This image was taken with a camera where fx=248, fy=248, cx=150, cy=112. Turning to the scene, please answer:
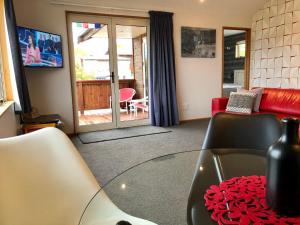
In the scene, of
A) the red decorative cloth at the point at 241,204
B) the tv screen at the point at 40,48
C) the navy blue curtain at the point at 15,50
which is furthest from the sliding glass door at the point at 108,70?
the red decorative cloth at the point at 241,204

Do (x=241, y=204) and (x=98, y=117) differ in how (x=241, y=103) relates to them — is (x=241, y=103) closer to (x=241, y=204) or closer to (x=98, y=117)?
(x=98, y=117)

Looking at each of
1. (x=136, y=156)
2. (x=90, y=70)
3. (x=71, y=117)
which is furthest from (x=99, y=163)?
(x=90, y=70)

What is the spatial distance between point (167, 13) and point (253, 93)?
A: 2.22 meters

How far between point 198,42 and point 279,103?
2112mm

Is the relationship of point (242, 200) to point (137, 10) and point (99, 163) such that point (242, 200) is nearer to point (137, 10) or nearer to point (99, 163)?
point (99, 163)

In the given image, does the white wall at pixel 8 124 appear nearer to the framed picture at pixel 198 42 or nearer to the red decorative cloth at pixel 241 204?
the red decorative cloth at pixel 241 204

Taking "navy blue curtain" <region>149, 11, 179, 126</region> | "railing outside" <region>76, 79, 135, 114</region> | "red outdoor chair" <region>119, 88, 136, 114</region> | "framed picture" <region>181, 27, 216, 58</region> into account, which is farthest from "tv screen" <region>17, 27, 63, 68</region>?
"framed picture" <region>181, 27, 216, 58</region>

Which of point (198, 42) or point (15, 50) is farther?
point (198, 42)

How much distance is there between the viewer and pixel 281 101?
4.03 meters

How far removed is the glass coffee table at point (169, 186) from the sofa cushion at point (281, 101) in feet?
8.09

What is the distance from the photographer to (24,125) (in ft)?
10.7

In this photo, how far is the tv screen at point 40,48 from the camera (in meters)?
3.54

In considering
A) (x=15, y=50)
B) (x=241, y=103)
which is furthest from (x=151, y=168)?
(x=241, y=103)

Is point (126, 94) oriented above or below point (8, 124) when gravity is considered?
above
